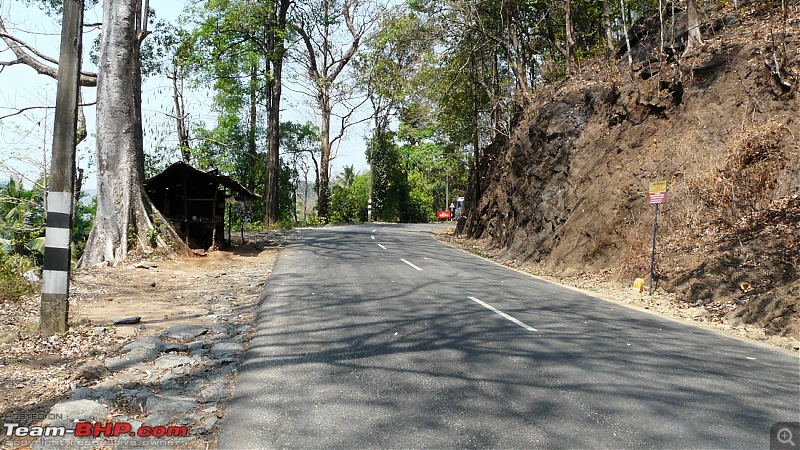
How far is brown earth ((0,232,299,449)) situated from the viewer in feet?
16.4

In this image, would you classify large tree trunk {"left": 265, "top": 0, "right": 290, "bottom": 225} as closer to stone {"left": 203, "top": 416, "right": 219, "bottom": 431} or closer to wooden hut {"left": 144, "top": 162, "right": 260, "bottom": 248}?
wooden hut {"left": 144, "top": 162, "right": 260, "bottom": 248}

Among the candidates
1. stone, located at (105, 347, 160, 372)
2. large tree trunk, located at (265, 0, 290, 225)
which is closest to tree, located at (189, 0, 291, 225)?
large tree trunk, located at (265, 0, 290, 225)

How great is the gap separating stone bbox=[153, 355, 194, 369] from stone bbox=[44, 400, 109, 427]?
4.15ft

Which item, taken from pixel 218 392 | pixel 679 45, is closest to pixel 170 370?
pixel 218 392

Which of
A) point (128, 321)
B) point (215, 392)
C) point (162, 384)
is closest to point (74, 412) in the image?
point (162, 384)

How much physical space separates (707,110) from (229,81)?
2815cm

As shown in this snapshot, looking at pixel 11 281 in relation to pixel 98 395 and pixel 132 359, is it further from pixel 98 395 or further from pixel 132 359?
pixel 98 395

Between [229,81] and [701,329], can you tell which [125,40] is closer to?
[701,329]

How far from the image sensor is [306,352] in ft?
19.9

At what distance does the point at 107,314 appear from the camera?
823cm

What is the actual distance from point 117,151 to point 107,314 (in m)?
7.70

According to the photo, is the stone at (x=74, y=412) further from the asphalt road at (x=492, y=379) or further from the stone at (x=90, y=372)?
the asphalt road at (x=492, y=379)

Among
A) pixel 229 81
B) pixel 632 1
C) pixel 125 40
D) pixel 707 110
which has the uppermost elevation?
pixel 632 1

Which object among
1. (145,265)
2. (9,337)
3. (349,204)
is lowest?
(9,337)
